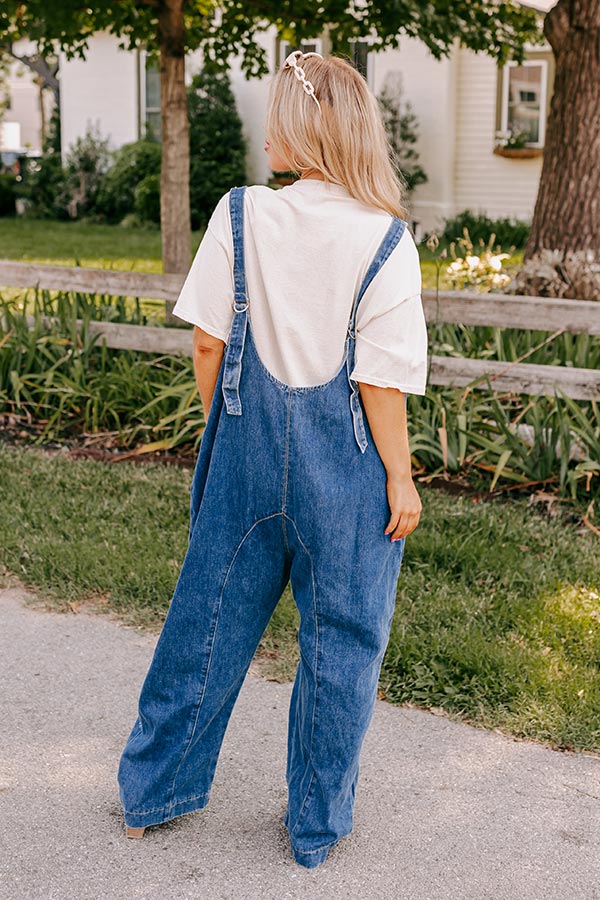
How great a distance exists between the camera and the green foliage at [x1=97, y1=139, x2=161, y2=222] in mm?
18656

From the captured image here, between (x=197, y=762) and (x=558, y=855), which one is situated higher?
(x=197, y=762)

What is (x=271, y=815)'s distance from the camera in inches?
109

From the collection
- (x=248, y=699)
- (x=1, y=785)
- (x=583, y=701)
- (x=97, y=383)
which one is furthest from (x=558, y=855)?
(x=97, y=383)

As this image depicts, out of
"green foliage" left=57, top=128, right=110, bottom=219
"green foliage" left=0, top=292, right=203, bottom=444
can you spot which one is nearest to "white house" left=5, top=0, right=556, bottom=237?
"green foliage" left=57, top=128, right=110, bottom=219

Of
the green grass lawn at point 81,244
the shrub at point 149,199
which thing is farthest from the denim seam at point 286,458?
the shrub at point 149,199

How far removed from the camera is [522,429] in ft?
18.1

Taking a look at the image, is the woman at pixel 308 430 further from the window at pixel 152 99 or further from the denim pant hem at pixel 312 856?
the window at pixel 152 99

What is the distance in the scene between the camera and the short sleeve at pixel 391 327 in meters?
2.21

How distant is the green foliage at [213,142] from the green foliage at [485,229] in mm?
3652

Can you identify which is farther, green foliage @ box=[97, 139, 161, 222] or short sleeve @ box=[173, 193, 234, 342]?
green foliage @ box=[97, 139, 161, 222]

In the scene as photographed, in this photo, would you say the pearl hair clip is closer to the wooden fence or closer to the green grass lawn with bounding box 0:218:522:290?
the wooden fence

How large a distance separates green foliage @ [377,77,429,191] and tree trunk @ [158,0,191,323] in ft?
30.9

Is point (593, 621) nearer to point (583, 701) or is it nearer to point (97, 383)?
point (583, 701)

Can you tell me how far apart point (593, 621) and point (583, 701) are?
21.7 inches
